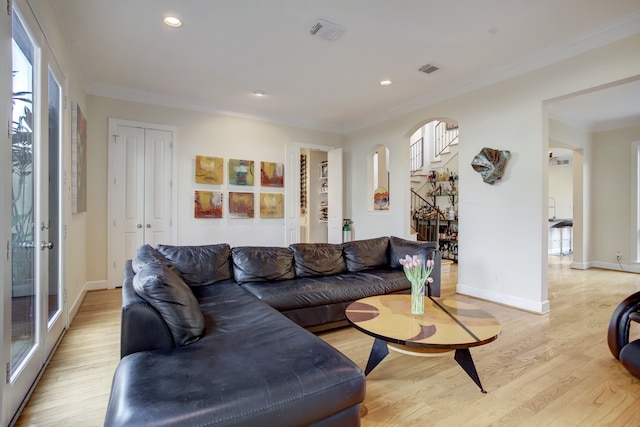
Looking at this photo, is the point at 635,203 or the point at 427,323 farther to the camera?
the point at 635,203

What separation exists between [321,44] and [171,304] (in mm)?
2969

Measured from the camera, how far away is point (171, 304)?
169 centimetres

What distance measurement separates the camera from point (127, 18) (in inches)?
117

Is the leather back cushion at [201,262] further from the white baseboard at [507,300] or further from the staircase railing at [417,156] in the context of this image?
the staircase railing at [417,156]

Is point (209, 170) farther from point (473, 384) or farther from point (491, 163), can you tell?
point (473, 384)

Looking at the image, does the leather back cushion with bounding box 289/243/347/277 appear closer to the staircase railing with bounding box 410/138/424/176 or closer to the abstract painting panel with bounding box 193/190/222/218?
the abstract painting panel with bounding box 193/190/222/218

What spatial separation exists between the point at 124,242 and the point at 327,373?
4478mm

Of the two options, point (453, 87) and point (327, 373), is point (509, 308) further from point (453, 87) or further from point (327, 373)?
point (327, 373)

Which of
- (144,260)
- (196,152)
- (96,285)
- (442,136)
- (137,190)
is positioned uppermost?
(442,136)

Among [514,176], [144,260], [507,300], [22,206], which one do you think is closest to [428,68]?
[514,176]

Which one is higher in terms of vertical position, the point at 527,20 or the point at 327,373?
the point at 527,20

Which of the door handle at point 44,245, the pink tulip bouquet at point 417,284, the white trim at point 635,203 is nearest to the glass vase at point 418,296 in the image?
the pink tulip bouquet at point 417,284

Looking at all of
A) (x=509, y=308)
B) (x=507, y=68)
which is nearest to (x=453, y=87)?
(x=507, y=68)

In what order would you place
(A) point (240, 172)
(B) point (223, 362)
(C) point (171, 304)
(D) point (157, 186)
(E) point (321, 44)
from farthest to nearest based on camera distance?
(A) point (240, 172) < (D) point (157, 186) < (E) point (321, 44) < (C) point (171, 304) < (B) point (223, 362)
